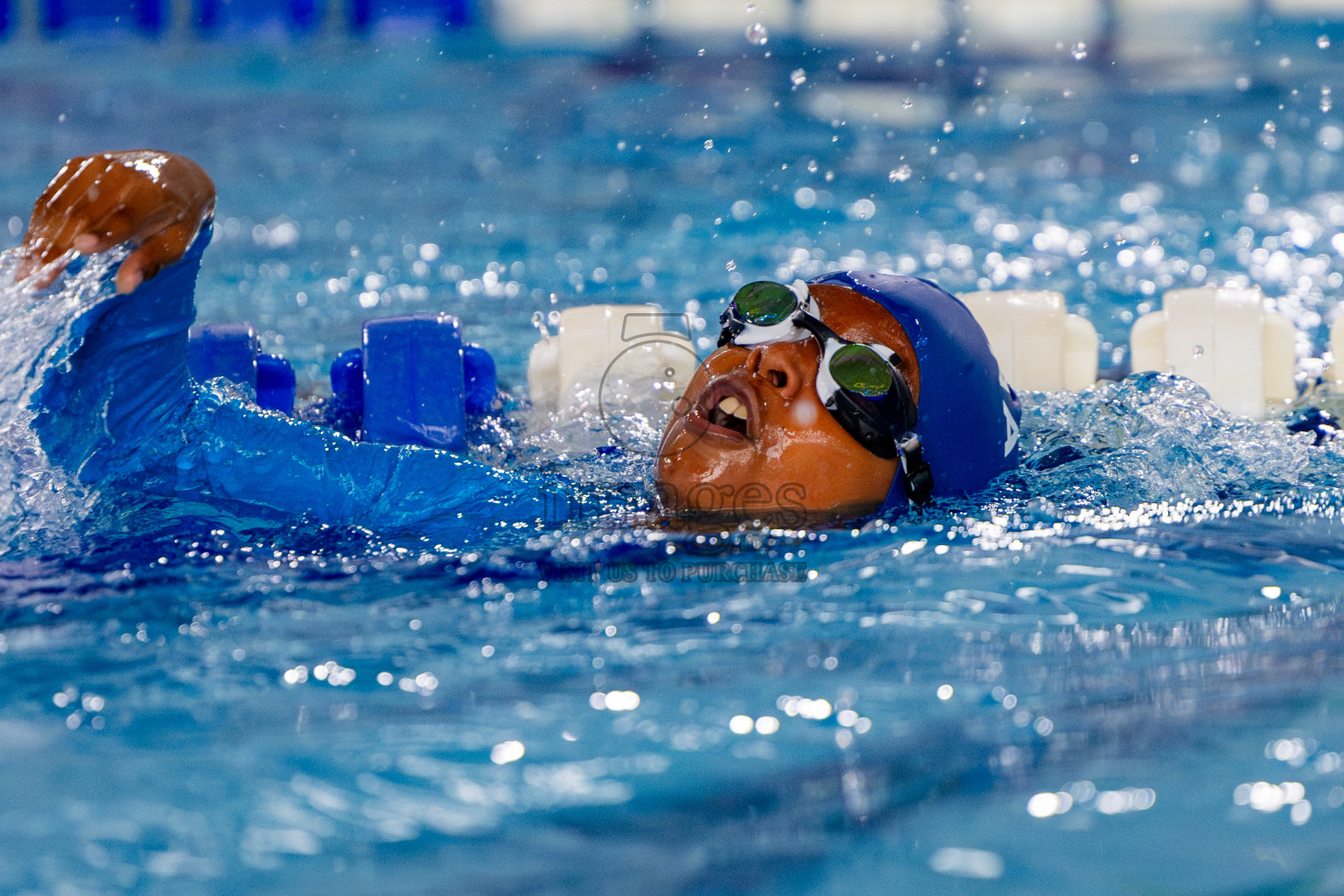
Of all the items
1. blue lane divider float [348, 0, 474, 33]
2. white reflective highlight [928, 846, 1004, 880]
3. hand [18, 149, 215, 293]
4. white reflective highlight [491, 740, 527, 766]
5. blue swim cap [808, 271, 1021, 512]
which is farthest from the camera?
blue lane divider float [348, 0, 474, 33]

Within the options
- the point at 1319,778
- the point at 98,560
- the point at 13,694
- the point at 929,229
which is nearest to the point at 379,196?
the point at 929,229

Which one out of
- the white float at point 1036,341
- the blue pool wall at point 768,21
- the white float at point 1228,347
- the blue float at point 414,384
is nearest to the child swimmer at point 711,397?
the blue float at point 414,384

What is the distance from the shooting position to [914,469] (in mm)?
2148

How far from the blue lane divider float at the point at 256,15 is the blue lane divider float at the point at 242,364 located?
6.49 m

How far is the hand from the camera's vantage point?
192 cm

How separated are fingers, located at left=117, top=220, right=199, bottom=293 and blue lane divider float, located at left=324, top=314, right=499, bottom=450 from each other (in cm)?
102

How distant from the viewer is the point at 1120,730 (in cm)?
147

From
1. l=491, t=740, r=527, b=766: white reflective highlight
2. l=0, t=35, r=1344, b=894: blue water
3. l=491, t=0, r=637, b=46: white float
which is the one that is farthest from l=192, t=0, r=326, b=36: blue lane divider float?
l=491, t=740, r=527, b=766: white reflective highlight

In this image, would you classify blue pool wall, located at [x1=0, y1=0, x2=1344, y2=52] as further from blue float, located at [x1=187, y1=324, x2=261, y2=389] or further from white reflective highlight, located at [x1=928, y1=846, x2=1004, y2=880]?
white reflective highlight, located at [x1=928, y1=846, x2=1004, y2=880]

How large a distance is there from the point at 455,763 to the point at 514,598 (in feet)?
1.57

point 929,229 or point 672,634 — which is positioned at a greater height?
point 929,229

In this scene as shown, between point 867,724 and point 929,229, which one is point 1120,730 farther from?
point 929,229

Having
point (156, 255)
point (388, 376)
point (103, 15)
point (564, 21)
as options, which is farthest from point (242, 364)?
point (103, 15)

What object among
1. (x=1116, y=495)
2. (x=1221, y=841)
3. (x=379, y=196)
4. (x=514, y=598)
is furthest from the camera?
(x=379, y=196)
